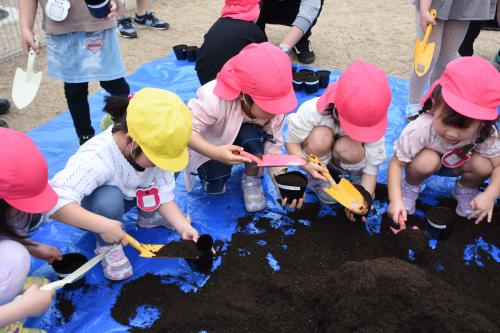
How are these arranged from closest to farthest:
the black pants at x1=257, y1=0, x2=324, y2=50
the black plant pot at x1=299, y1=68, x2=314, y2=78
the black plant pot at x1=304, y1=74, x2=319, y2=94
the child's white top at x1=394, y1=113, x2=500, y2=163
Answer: the child's white top at x1=394, y1=113, x2=500, y2=163 → the black plant pot at x1=304, y1=74, x2=319, y2=94 → the black plant pot at x1=299, y1=68, x2=314, y2=78 → the black pants at x1=257, y1=0, x2=324, y2=50

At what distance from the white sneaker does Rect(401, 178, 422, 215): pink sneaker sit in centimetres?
69

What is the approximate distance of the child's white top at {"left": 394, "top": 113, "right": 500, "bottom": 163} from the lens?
194 cm

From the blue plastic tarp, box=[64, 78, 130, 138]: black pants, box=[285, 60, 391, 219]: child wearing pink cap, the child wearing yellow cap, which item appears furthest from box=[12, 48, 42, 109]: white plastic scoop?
box=[285, 60, 391, 219]: child wearing pink cap

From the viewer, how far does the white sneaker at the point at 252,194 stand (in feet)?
6.97

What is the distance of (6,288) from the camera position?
1.36 meters

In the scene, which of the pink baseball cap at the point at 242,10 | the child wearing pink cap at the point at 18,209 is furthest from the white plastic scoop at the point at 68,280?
the pink baseball cap at the point at 242,10

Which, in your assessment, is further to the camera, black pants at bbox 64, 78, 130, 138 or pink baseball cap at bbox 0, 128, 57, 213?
black pants at bbox 64, 78, 130, 138

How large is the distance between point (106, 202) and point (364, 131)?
3.53 feet

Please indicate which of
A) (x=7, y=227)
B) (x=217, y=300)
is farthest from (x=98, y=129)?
(x=217, y=300)

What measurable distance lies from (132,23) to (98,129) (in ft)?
7.95

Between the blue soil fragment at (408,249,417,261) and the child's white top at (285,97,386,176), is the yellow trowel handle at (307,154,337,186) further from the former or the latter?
the blue soil fragment at (408,249,417,261)

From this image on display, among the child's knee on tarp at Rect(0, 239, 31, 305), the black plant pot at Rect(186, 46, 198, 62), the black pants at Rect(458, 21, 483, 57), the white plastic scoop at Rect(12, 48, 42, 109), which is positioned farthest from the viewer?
the black plant pot at Rect(186, 46, 198, 62)

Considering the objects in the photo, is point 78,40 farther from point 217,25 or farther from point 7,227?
point 7,227

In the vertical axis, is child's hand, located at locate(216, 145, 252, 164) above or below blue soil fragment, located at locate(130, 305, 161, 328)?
above
